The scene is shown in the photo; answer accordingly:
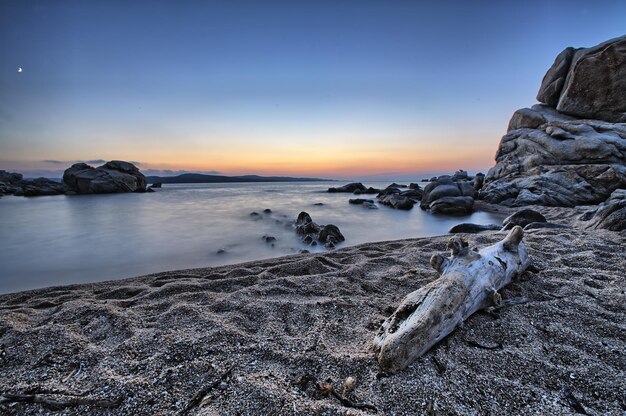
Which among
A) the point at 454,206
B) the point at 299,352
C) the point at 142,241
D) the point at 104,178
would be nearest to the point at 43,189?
the point at 104,178

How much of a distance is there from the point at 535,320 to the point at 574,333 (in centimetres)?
27

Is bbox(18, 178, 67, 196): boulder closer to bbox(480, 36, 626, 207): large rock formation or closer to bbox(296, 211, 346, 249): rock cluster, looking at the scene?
bbox(296, 211, 346, 249): rock cluster

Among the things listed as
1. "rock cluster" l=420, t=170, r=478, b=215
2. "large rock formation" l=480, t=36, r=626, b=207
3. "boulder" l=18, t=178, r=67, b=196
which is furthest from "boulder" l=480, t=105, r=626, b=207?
"boulder" l=18, t=178, r=67, b=196

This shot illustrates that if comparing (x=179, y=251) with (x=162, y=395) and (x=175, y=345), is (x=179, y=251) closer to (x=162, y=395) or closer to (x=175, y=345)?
(x=175, y=345)

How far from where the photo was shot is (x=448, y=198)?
527 inches

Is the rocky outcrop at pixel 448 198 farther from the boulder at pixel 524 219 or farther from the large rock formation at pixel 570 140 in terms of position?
the boulder at pixel 524 219

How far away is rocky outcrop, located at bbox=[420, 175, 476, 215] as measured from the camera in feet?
42.0

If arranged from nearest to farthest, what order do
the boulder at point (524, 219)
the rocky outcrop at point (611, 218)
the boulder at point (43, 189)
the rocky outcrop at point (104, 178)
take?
the rocky outcrop at point (611, 218)
the boulder at point (524, 219)
the boulder at point (43, 189)
the rocky outcrop at point (104, 178)

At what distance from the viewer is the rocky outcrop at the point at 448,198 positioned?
12.8m

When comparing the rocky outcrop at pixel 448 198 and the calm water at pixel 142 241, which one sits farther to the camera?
the rocky outcrop at pixel 448 198

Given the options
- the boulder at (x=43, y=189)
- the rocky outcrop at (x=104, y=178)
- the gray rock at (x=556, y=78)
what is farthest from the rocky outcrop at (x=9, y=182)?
the gray rock at (x=556, y=78)

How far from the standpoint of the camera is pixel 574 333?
227cm

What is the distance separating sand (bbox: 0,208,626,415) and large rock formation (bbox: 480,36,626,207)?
12708 mm

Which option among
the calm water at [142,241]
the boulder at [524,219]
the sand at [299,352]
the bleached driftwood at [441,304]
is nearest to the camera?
the sand at [299,352]
